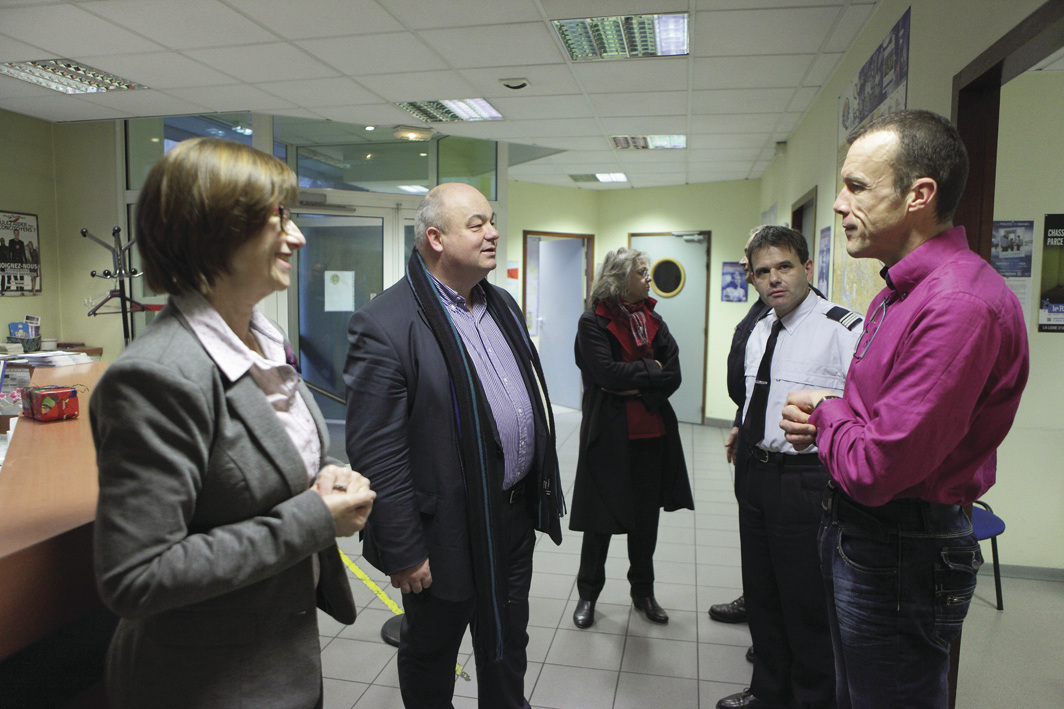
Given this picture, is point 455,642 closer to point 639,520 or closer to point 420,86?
point 639,520

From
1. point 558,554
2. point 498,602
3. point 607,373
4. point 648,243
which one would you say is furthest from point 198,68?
point 648,243

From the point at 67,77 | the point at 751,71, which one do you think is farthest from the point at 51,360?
the point at 751,71

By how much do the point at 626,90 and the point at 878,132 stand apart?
3.50 m

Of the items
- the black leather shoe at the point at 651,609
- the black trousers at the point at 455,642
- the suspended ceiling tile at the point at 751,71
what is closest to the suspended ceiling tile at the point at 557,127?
the suspended ceiling tile at the point at 751,71

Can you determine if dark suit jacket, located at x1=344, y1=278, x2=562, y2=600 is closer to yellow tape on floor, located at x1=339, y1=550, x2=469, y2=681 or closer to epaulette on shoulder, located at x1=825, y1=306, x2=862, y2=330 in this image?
epaulette on shoulder, located at x1=825, y1=306, x2=862, y2=330

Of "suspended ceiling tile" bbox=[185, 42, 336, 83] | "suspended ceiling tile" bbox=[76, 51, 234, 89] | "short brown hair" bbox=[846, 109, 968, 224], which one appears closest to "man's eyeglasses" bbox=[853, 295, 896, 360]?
"short brown hair" bbox=[846, 109, 968, 224]

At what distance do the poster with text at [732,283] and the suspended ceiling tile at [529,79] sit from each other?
4195 mm

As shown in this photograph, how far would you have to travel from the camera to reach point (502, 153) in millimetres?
6434

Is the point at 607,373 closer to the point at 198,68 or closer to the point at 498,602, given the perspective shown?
the point at 498,602

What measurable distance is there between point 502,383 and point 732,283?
22.5 ft

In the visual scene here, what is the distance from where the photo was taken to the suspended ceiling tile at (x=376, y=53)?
3.70 meters

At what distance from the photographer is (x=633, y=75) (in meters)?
4.19

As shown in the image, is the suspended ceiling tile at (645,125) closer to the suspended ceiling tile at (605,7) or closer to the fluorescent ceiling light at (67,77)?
the suspended ceiling tile at (605,7)

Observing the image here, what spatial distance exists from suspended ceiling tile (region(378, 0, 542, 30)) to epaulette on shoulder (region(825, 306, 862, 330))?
212cm
